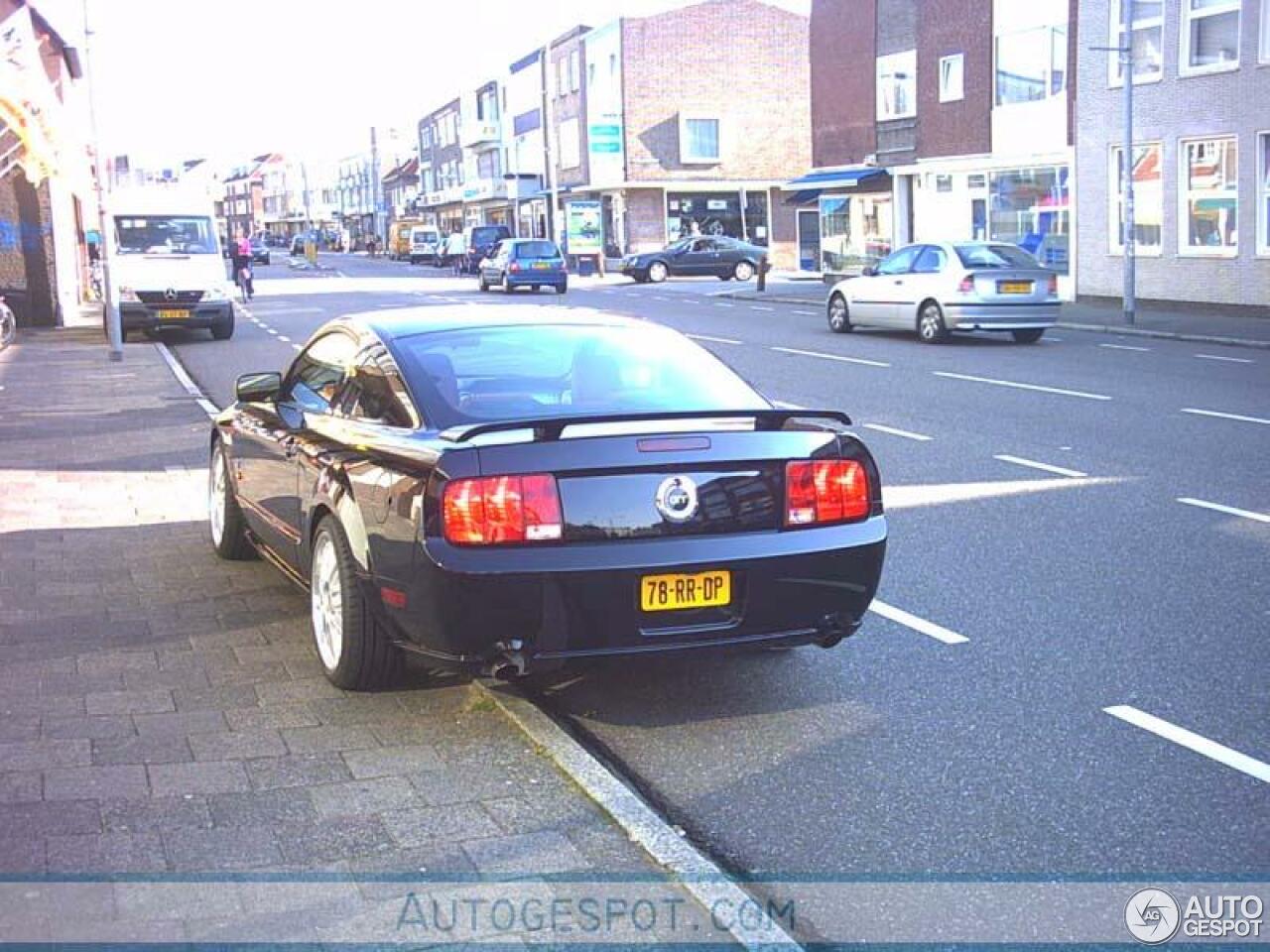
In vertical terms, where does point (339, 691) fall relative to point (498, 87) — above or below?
below

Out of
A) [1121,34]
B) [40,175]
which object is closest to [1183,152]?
[1121,34]

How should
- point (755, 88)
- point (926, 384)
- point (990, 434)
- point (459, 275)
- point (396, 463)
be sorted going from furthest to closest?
point (755, 88)
point (459, 275)
point (926, 384)
point (990, 434)
point (396, 463)

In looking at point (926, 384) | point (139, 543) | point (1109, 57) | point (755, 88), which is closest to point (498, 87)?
point (755, 88)

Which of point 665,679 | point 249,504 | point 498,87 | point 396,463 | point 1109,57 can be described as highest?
point 498,87

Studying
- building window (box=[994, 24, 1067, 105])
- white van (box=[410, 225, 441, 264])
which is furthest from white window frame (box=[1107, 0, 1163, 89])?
white van (box=[410, 225, 441, 264])

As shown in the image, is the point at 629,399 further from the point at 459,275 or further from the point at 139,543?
the point at 459,275

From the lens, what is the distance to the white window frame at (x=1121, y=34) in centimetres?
2661

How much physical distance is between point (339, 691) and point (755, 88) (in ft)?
208

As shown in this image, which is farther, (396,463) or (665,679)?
(665,679)

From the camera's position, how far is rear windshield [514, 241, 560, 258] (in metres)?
41.5

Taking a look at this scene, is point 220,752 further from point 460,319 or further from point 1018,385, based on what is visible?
point 1018,385

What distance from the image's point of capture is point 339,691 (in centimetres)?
555

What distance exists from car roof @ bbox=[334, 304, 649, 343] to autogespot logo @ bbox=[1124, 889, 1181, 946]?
3.56 m

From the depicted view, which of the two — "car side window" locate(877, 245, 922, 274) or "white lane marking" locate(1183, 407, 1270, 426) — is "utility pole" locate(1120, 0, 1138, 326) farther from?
"white lane marking" locate(1183, 407, 1270, 426)
